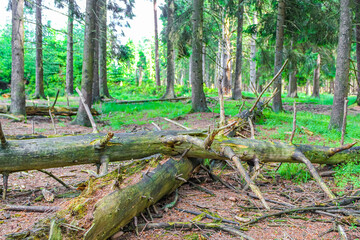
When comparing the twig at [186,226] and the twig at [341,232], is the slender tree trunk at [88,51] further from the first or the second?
the twig at [341,232]

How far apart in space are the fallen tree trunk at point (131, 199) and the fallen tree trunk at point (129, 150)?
0.38m

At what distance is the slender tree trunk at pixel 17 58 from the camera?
30.2 feet

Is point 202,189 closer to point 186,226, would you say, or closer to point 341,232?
point 186,226

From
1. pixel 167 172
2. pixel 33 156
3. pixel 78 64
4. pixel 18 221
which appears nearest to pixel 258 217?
pixel 167 172

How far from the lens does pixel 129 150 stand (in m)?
3.54

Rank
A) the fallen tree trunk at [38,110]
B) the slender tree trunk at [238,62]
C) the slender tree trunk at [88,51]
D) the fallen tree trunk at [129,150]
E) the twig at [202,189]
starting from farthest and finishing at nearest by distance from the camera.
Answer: the slender tree trunk at [238,62], the fallen tree trunk at [38,110], the slender tree trunk at [88,51], the twig at [202,189], the fallen tree trunk at [129,150]

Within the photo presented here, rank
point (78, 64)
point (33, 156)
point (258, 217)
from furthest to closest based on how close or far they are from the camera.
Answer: point (78, 64)
point (33, 156)
point (258, 217)

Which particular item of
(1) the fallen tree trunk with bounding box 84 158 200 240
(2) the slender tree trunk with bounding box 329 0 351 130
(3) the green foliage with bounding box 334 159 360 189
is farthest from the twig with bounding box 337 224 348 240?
(2) the slender tree trunk with bounding box 329 0 351 130

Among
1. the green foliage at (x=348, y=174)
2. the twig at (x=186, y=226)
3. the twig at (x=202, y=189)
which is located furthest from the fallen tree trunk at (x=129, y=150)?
the twig at (x=186, y=226)

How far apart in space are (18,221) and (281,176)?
381 centimetres

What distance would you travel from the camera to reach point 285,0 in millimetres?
10312

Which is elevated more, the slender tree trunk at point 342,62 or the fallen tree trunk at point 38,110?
the slender tree trunk at point 342,62

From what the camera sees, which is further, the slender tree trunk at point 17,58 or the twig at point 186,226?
the slender tree trunk at point 17,58

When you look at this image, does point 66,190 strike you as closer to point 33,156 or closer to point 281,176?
point 33,156
